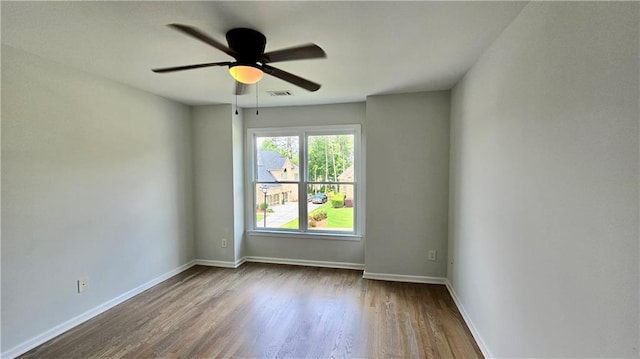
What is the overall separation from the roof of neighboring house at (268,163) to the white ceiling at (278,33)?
1.61 metres

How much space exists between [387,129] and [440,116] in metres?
Answer: 0.66

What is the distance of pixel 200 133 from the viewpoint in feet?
14.0

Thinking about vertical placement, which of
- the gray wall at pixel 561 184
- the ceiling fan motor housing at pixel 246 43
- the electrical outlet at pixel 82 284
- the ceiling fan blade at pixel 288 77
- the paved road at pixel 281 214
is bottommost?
the electrical outlet at pixel 82 284

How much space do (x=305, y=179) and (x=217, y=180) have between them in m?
1.32

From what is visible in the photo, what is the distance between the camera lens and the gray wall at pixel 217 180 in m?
4.18

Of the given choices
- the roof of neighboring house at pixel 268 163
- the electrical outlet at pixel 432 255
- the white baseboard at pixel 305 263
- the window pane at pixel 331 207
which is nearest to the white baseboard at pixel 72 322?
the white baseboard at pixel 305 263

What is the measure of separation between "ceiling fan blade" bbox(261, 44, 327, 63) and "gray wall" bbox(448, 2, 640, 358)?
3.94ft

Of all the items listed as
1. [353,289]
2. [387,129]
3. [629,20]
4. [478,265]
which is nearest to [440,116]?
[387,129]

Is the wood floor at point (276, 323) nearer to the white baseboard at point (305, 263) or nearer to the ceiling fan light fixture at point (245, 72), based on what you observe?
the white baseboard at point (305, 263)

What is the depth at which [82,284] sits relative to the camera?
2.71 m

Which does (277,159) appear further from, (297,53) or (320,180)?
(297,53)

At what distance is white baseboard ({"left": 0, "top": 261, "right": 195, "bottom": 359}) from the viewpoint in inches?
87.0

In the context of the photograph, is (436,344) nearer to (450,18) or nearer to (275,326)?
(275,326)

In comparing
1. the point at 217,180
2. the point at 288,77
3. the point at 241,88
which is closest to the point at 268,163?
the point at 217,180
